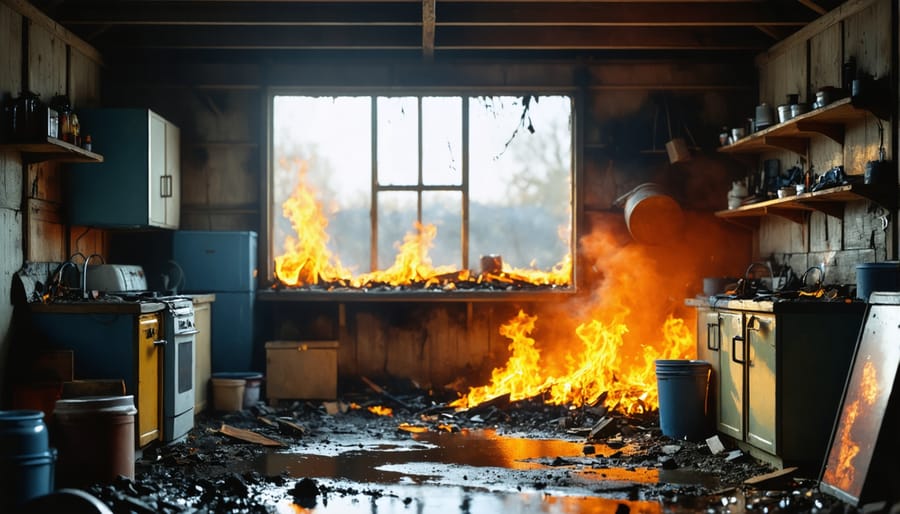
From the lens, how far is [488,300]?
916 cm

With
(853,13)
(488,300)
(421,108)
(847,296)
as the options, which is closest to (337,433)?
(488,300)

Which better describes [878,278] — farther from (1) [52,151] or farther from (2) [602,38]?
(1) [52,151]

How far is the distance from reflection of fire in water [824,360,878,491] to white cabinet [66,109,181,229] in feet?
19.6

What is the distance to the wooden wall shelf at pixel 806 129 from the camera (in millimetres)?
6562

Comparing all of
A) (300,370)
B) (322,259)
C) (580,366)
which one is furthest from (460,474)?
(322,259)

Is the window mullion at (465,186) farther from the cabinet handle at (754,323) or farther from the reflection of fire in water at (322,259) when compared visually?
the cabinet handle at (754,323)

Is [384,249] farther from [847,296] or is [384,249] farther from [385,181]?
[847,296]

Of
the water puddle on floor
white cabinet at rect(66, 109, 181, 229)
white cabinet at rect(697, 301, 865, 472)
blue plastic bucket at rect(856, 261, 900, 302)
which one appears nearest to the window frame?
white cabinet at rect(66, 109, 181, 229)

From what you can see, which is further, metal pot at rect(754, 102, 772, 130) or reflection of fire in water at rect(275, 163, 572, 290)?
reflection of fire in water at rect(275, 163, 572, 290)

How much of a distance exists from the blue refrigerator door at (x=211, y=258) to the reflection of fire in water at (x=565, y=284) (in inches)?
24.9

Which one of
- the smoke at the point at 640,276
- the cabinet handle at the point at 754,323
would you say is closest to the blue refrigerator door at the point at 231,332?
the smoke at the point at 640,276

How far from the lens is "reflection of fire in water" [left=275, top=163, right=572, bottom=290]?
30.9 feet

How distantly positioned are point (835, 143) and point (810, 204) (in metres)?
0.55

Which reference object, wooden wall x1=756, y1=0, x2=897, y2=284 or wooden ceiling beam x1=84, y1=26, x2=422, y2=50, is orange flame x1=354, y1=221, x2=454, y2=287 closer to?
wooden ceiling beam x1=84, y1=26, x2=422, y2=50
